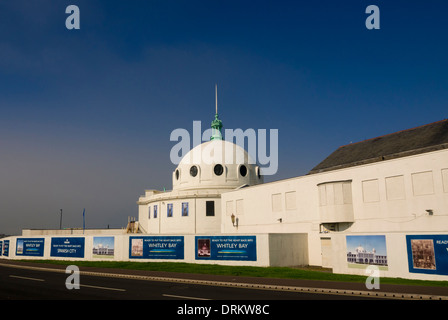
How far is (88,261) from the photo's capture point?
35250 mm

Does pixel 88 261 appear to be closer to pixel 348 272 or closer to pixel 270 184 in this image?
pixel 270 184

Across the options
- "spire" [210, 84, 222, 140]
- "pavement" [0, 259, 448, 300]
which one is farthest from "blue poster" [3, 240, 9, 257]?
"spire" [210, 84, 222, 140]

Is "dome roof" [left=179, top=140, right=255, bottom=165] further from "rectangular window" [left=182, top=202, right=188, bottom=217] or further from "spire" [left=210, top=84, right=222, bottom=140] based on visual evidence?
"rectangular window" [left=182, top=202, right=188, bottom=217]

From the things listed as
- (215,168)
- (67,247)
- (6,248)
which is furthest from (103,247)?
(215,168)

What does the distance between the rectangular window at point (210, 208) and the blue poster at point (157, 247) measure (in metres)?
16.3

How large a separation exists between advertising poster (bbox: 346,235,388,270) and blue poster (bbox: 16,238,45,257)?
31.1 meters

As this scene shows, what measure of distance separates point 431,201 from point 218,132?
43.0 metres

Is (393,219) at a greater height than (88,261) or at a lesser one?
greater

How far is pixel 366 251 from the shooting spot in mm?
24469

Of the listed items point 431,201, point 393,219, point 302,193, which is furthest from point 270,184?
point 431,201

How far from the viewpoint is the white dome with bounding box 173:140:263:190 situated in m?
53.3

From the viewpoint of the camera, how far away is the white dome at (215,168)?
175 feet

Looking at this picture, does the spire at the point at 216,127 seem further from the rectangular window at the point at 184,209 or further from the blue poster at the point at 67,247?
the blue poster at the point at 67,247

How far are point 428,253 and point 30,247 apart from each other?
38052 mm
